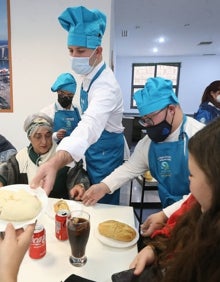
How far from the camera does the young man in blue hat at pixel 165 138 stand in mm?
1237

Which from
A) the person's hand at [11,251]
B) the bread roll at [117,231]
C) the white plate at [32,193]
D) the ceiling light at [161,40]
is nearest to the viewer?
the person's hand at [11,251]

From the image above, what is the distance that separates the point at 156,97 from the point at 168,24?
3986mm

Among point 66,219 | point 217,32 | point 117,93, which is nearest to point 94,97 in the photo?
point 117,93

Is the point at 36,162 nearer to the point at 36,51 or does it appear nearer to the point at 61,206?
the point at 61,206

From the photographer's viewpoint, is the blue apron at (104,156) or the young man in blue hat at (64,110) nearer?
the blue apron at (104,156)

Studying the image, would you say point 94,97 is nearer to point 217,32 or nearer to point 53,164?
point 53,164

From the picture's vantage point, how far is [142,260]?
831mm

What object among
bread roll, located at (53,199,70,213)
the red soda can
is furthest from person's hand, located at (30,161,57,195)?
→ bread roll, located at (53,199,70,213)

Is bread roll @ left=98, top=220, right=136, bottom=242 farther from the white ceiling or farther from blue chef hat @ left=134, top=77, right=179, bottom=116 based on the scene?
the white ceiling

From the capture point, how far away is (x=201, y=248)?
1.83ft

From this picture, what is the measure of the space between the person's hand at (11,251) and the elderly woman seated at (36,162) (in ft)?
3.07

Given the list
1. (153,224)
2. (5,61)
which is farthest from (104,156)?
(5,61)

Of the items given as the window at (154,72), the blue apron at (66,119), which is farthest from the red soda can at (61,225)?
the window at (154,72)

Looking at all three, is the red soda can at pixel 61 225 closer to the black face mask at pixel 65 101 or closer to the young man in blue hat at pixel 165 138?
the young man in blue hat at pixel 165 138
